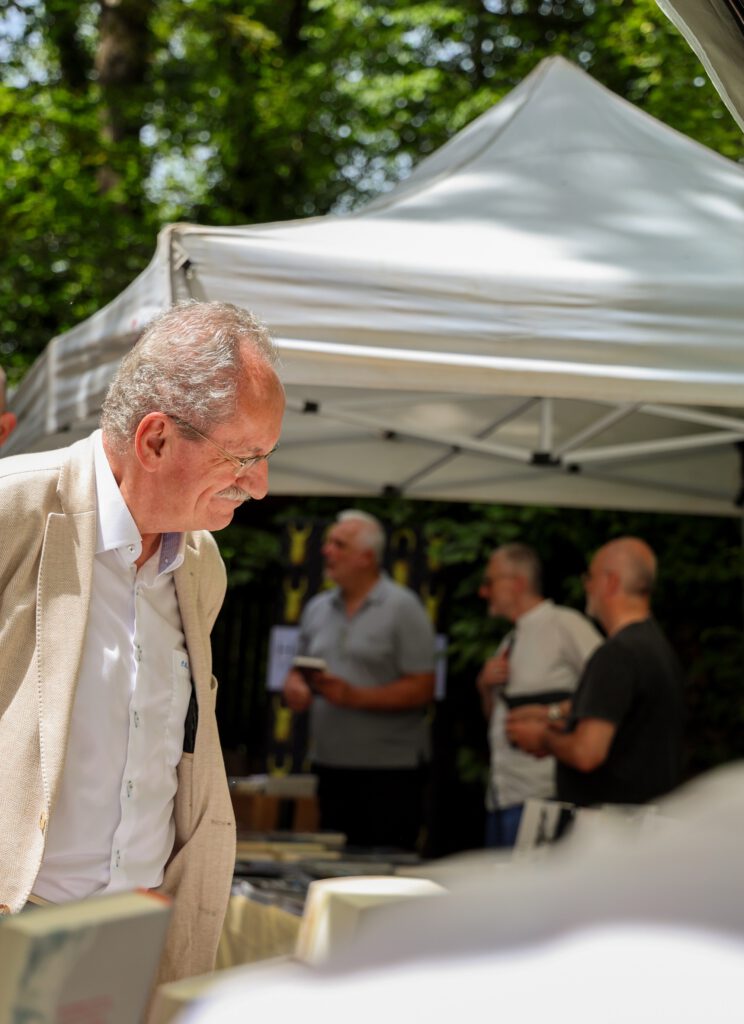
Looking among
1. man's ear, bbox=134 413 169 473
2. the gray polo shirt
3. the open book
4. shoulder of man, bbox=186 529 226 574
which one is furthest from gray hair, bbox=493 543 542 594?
the open book

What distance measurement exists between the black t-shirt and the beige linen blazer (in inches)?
79.5

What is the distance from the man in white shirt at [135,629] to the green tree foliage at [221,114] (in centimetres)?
961

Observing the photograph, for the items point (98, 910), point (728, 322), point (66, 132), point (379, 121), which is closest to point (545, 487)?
point (728, 322)

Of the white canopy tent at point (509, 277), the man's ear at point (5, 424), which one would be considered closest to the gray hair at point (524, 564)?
the white canopy tent at point (509, 277)

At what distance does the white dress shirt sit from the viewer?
164 centimetres

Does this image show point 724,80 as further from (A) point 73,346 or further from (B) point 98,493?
(A) point 73,346

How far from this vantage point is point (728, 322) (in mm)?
2615

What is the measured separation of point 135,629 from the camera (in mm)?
1747

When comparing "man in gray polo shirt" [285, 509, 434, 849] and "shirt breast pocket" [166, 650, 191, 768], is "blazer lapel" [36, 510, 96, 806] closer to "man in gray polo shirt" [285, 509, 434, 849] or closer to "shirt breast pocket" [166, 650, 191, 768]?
"shirt breast pocket" [166, 650, 191, 768]

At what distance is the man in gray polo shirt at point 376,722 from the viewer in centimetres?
506

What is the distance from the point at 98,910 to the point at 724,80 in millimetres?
1795

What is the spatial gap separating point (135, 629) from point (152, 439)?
27 cm

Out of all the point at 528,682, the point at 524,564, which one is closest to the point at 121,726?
the point at 528,682

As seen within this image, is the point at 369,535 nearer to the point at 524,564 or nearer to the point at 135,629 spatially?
the point at 524,564
